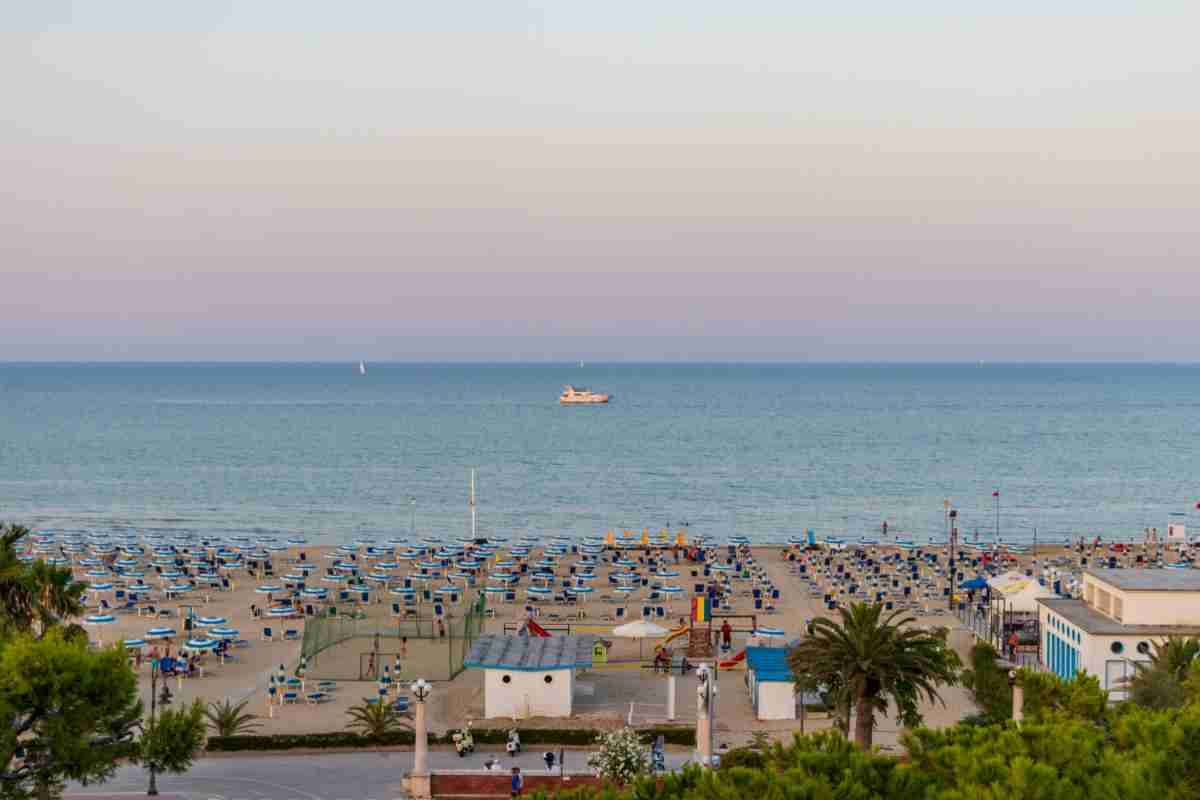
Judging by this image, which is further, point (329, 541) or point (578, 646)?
point (329, 541)

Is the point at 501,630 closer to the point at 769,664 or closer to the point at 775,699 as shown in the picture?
the point at 769,664

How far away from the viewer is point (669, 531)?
99688 millimetres

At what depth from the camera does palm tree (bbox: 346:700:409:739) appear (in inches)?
1394

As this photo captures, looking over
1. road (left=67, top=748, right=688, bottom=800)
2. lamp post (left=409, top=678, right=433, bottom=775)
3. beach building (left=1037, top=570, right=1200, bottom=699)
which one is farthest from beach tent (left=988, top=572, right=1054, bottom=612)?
lamp post (left=409, top=678, right=433, bottom=775)

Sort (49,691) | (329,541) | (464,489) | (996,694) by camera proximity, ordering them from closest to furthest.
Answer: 1. (49,691)
2. (996,694)
3. (329,541)
4. (464,489)

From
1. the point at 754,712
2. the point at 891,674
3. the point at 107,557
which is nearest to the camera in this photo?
the point at 891,674

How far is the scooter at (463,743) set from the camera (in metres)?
34.5

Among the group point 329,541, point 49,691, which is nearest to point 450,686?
point 49,691

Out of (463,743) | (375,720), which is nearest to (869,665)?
(463,743)

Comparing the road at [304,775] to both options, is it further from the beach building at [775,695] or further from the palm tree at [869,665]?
the beach building at [775,695]

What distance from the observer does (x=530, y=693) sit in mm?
38750

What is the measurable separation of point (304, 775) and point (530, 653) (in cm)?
945

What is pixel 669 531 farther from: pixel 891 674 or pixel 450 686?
pixel 891 674

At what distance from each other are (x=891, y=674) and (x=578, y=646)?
508 inches
